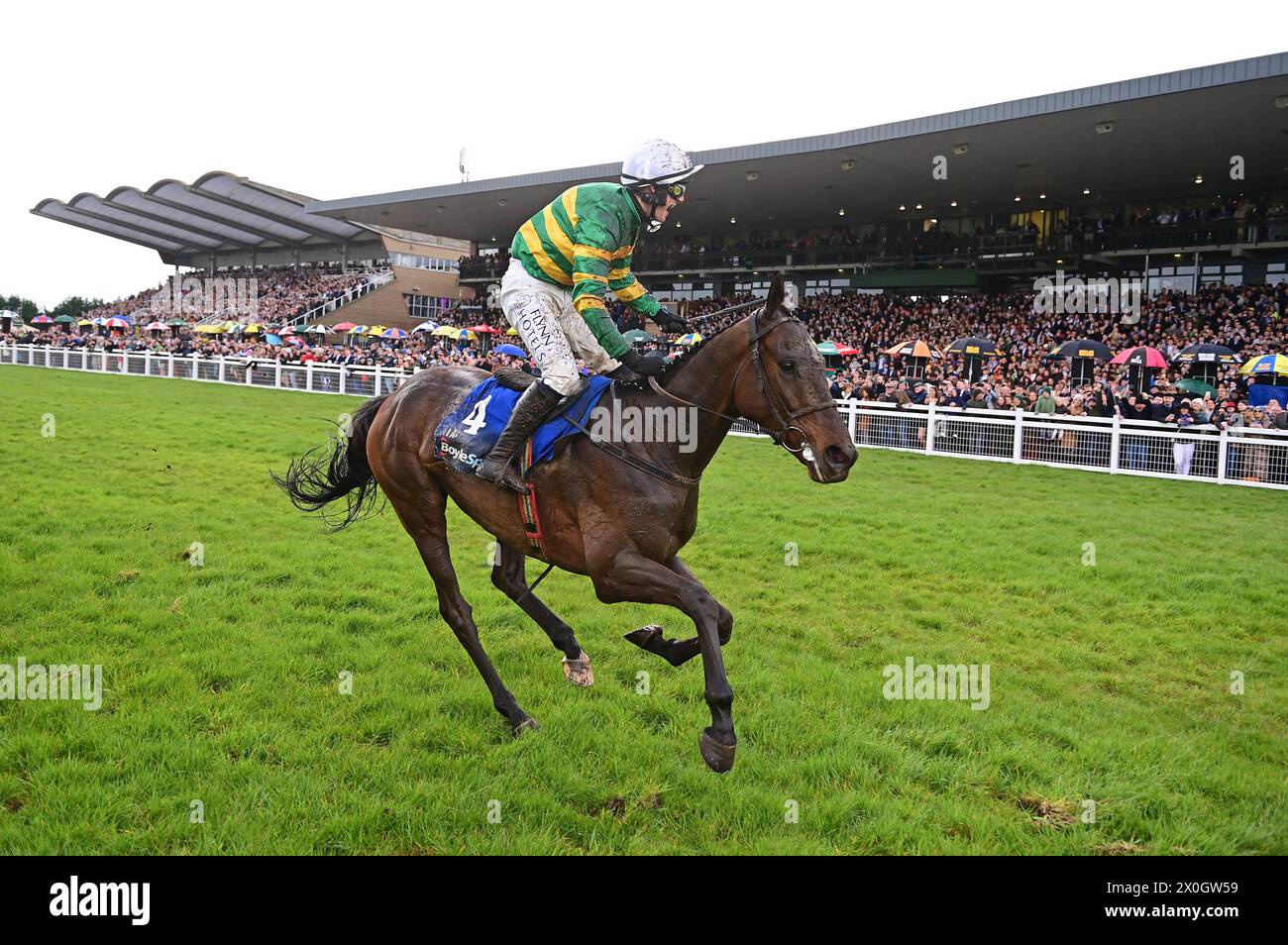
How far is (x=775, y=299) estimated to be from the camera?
12.6ft

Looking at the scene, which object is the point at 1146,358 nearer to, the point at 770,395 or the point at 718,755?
the point at 770,395

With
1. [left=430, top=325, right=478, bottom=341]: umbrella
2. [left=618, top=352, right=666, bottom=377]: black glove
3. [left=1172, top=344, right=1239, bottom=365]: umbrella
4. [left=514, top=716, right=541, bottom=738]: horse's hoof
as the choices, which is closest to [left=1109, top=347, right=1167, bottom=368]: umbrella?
[left=1172, top=344, right=1239, bottom=365]: umbrella

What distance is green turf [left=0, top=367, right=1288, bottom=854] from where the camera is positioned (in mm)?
3381

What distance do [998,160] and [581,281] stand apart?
27.1 meters

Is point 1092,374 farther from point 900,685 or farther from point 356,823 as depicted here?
point 356,823

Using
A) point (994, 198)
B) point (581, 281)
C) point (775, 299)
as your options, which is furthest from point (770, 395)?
point (994, 198)

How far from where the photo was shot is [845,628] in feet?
19.9

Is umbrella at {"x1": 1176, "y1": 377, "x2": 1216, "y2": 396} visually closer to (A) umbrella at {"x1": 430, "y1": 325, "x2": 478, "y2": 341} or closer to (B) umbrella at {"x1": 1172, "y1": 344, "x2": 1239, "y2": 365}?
(B) umbrella at {"x1": 1172, "y1": 344, "x2": 1239, "y2": 365}

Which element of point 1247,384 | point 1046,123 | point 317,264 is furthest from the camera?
point 317,264

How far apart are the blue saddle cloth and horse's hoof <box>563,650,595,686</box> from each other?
1271 mm

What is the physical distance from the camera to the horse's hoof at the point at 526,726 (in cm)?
420

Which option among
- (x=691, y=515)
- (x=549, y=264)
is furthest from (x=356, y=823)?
(x=549, y=264)

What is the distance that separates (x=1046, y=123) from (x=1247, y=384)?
335 inches

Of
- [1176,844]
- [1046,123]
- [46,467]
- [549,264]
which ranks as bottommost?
[1176,844]
